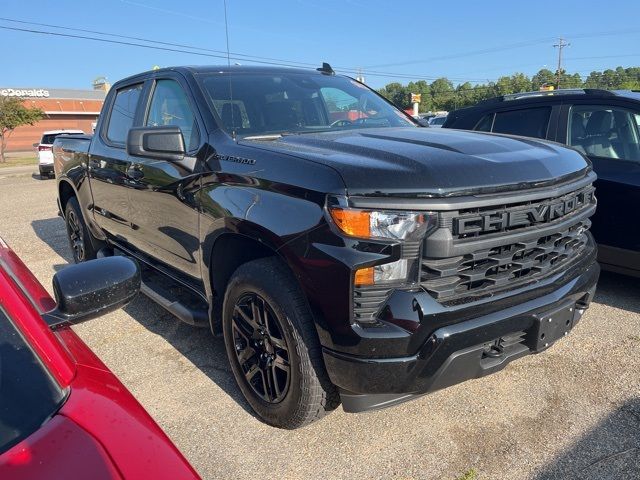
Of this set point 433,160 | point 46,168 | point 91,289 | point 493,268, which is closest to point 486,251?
point 493,268

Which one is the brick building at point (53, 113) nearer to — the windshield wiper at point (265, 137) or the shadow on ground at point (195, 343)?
the shadow on ground at point (195, 343)

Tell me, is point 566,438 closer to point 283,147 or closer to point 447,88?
point 283,147

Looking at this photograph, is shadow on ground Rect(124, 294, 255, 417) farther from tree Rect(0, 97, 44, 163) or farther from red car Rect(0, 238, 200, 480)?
tree Rect(0, 97, 44, 163)

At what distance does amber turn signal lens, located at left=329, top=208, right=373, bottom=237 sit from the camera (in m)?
2.12

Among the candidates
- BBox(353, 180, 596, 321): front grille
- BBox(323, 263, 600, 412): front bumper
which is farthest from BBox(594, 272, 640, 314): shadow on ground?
BBox(323, 263, 600, 412): front bumper

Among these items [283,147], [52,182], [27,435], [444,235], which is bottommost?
[52,182]

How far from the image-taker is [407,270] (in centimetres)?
216

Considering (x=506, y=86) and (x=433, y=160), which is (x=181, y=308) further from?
(x=506, y=86)

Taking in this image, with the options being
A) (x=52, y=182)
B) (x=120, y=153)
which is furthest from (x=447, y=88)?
(x=120, y=153)

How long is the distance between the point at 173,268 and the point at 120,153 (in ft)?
4.01

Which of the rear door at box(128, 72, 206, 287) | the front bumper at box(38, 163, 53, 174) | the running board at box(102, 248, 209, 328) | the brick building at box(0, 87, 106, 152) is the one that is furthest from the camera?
the brick building at box(0, 87, 106, 152)

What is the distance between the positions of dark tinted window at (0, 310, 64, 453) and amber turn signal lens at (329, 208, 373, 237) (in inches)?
48.0

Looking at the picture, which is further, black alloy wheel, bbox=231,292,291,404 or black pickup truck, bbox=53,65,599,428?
black alloy wheel, bbox=231,292,291,404

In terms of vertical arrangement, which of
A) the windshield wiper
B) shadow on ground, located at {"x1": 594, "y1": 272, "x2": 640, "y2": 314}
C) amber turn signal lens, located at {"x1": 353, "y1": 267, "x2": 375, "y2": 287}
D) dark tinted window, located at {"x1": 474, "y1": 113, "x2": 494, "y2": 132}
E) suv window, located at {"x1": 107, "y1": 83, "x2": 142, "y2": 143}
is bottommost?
shadow on ground, located at {"x1": 594, "y1": 272, "x2": 640, "y2": 314}
